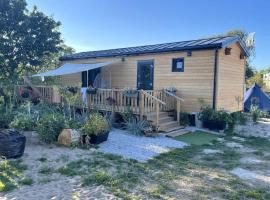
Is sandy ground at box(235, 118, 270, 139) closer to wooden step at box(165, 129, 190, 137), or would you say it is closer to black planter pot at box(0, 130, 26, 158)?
wooden step at box(165, 129, 190, 137)

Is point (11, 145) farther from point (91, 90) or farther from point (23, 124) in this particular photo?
point (91, 90)

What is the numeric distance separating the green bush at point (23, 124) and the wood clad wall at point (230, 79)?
6.98 metres

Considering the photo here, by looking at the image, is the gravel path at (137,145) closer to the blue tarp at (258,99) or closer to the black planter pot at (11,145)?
the black planter pot at (11,145)

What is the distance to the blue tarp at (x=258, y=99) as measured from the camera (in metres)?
15.6

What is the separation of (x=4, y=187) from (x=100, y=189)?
152cm

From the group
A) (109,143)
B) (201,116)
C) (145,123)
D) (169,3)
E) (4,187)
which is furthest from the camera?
(169,3)

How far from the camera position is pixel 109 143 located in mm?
7457

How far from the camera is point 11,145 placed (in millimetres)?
5637

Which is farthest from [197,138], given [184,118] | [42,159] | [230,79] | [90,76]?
[90,76]

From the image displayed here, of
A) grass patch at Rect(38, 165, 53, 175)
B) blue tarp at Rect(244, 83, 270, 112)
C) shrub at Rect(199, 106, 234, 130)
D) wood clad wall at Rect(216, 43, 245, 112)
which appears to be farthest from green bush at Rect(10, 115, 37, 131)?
blue tarp at Rect(244, 83, 270, 112)

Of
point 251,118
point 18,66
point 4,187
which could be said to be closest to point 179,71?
point 251,118

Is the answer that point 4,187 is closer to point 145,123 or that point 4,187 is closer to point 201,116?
point 145,123

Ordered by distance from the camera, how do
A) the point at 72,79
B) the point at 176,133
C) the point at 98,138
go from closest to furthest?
the point at 98,138 → the point at 176,133 → the point at 72,79

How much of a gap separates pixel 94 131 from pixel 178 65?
220 inches
